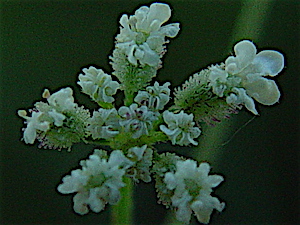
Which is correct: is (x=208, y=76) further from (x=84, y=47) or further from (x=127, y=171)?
(x=84, y=47)

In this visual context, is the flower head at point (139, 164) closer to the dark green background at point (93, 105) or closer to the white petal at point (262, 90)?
the white petal at point (262, 90)

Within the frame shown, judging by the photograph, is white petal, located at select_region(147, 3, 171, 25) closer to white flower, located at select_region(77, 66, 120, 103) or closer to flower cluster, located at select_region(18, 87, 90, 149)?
white flower, located at select_region(77, 66, 120, 103)

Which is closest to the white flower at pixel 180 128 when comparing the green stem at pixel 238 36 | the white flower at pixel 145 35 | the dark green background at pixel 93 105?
the white flower at pixel 145 35

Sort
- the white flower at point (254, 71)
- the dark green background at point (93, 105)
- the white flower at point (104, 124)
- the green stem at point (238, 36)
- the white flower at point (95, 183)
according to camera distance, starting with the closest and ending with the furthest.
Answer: the white flower at point (95, 183), the white flower at point (104, 124), the white flower at point (254, 71), the green stem at point (238, 36), the dark green background at point (93, 105)

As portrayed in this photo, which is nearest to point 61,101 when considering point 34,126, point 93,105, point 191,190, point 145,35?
point 34,126

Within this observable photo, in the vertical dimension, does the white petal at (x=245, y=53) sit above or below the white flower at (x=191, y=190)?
above

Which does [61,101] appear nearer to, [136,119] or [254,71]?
[136,119]

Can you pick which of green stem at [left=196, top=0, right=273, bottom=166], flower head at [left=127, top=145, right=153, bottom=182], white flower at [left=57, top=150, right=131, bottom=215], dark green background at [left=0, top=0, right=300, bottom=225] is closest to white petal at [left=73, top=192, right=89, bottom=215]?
white flower at [left=57, top=150, right=131, bottom=215]

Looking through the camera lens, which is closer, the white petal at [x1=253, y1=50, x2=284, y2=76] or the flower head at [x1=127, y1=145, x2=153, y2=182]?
the flower head at [x1=127, y1=145, x2=153, y2=182]
